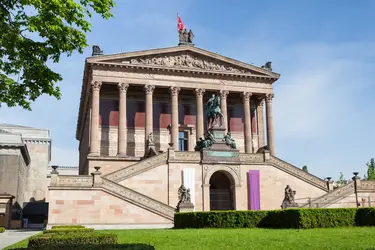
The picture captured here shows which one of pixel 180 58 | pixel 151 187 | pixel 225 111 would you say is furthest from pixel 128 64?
pixel 151 187

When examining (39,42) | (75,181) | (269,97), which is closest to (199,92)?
(269,97)

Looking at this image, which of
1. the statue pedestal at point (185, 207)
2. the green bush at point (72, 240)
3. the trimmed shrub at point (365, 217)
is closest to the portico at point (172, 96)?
the statue pedestal at point (185, 207)

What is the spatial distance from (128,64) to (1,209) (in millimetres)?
22932

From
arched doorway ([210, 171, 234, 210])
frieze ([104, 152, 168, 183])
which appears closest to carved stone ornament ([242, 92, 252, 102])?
arched doorway ([210, 171, 234, 210])

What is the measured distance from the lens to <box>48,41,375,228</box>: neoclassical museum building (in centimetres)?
3616

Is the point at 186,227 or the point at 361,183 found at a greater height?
the point at 361,183

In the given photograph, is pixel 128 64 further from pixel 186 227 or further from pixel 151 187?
pixel 186 227

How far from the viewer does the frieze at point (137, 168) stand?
40.0 meters

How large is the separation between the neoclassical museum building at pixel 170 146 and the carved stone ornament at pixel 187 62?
5.5 inches

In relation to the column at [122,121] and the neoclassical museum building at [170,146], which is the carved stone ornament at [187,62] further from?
the column at [122,121]

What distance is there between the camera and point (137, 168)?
41125 millimetres

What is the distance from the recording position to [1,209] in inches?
1880

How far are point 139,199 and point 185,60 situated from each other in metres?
27.8

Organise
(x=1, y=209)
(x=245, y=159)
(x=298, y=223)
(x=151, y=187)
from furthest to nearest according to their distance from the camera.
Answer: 1. (x=1, y=209)
2. (x=245, y=159)
3. (x=151, y=187)
4. (x=298, y=223)
